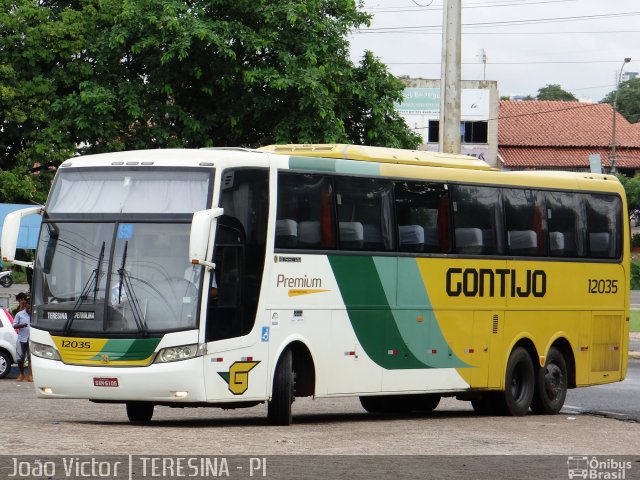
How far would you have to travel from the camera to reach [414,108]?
80.9 m

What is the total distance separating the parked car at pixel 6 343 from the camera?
29891mm

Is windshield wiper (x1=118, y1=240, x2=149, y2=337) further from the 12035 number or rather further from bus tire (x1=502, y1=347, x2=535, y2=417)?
the 12035 number

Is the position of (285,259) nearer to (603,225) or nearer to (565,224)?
(565,224)

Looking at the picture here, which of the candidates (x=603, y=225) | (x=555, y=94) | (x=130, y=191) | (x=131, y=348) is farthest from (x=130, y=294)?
(x=555, y=94)

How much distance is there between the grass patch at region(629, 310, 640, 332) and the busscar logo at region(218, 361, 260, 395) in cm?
3040

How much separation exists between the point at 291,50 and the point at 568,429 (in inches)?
939

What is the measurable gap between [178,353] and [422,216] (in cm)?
485

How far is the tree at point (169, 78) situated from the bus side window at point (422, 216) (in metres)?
19.3

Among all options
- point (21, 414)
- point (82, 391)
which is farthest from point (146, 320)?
point (21, 414)

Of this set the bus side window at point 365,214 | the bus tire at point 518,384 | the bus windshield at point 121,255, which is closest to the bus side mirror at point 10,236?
the bus windshield at point 121,255

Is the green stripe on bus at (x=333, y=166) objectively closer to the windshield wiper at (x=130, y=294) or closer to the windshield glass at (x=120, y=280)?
the windshield glass at (x=120, y=280)

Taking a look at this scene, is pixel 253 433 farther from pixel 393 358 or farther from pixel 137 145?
pixel 137 145

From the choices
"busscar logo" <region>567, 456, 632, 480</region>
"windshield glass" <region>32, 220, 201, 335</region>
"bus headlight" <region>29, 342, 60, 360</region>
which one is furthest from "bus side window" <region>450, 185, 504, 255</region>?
"busscar logo" <region>567, 456, 632, 480</region>

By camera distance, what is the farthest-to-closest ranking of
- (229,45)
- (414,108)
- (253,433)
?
(414,108), (229,45), (253,433)
